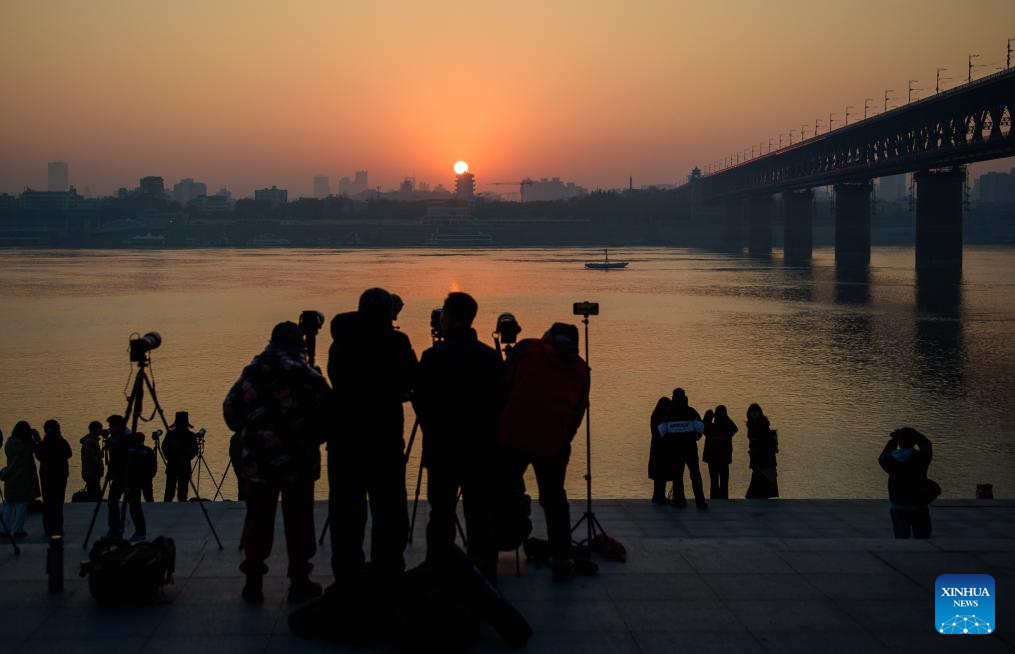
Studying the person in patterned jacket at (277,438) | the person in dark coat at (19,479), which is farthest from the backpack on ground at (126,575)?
the person in dark coat at (19,479)

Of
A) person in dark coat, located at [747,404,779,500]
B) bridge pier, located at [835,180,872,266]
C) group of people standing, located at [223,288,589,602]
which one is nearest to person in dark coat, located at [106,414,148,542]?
group of people standing, located at [223,288,589,602]

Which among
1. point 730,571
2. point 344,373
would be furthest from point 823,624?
point 344,373

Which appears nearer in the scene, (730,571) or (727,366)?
(730,571)

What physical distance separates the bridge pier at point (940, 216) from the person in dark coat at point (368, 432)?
94591 millimetres

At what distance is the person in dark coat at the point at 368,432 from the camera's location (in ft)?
20.2

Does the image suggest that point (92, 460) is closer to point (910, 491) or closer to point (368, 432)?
point (368, 432)

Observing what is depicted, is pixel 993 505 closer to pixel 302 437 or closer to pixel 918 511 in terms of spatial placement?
pixel 918 511

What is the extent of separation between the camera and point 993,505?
1197 cm

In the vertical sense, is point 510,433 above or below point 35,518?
above

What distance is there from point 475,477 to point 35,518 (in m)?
7.65

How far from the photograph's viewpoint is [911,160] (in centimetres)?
8812

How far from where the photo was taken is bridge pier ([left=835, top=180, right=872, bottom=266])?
112 meters

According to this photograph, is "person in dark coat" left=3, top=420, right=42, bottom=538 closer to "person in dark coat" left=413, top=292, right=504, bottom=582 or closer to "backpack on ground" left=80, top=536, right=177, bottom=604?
"backpack on ground" left=80, top=536, right=177, bottom=604

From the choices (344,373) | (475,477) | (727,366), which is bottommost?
(727,366)
